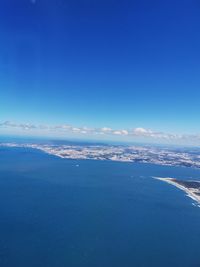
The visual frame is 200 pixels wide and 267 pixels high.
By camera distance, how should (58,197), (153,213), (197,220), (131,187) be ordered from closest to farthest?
(197,220) → (153,213) → (58,197) → (131,187)

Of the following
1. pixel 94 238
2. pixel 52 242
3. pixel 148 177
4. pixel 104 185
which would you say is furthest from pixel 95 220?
pixel 148 177

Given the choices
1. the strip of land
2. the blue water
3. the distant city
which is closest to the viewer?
the blue water

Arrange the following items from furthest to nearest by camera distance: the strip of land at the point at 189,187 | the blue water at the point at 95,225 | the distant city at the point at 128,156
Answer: the distant city at the point at 128,156
the strip of land at the point at 189,187
the blue water at the point at 95,225

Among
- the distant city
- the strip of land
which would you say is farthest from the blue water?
the distant city

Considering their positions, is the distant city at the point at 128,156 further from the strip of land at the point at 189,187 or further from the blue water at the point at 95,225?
the blue water at the point at 95,225

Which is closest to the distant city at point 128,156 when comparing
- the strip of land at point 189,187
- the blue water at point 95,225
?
the strip of land at point 189,187

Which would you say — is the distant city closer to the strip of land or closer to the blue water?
the strip of land

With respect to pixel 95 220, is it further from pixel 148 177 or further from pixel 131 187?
pixel 148 177

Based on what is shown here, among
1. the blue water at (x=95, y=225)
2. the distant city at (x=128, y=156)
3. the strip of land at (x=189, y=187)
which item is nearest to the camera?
the blue water at (x=95, y=225)
